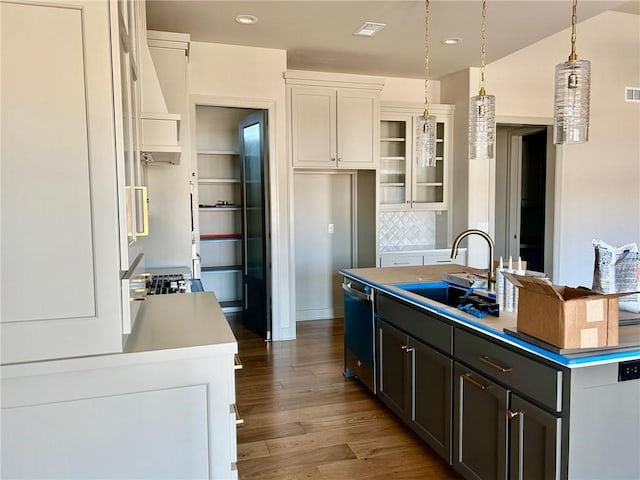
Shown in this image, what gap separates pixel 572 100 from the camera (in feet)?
7.49

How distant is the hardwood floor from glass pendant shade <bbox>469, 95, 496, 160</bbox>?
5.95 feet

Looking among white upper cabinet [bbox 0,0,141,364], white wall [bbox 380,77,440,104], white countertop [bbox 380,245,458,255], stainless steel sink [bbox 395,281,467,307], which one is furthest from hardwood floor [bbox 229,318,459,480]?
white wall [bbox 380,77,440,104]

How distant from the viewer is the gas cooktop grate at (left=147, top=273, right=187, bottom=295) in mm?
2659

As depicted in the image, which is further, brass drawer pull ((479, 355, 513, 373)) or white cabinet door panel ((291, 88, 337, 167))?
white cabinet door panel ((291, 88, 337, 167))

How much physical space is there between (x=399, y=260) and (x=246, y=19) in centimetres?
300

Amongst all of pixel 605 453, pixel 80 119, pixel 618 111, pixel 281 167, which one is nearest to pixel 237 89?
pixel 281 167

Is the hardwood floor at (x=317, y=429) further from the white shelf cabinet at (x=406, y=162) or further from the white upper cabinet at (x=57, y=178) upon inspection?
the white shelf cabinet at (x=406, y=162)

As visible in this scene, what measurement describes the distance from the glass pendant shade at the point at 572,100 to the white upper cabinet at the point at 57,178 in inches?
79.5

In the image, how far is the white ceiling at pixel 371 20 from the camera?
362 cm

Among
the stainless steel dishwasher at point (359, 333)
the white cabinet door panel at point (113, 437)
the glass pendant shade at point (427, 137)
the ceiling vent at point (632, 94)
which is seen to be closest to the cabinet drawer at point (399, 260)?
the stainless steel dishwasher at point (359, 333)

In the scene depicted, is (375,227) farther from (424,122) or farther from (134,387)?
(134,387)

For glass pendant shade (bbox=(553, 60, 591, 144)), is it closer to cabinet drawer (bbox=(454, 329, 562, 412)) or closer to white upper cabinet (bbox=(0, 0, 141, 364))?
cabinet drawer (bbox=(454, 329, 562, 412))

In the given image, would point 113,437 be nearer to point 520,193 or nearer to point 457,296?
point 457,296

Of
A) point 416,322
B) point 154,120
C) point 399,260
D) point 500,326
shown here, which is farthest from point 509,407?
point 399,260
